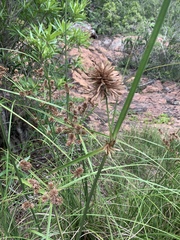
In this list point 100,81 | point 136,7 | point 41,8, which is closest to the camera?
point 100,81

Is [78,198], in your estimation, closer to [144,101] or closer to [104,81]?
[104,81]

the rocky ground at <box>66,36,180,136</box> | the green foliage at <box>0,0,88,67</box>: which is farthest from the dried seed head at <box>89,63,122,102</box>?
the rocky ground at <box>66,36,180,136</box>

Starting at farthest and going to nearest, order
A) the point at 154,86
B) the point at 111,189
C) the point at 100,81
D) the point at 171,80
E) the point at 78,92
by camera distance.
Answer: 1. the point at 171,80
2. the point at 154,86
3. the point at 78,92
4. the point at 111,189
5. the point at 100,81

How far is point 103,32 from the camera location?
6.62 meters

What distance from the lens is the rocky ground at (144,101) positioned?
124 inches

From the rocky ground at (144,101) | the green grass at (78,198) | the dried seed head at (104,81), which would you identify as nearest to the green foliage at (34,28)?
the green grass at (78,198)

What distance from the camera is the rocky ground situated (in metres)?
3.15

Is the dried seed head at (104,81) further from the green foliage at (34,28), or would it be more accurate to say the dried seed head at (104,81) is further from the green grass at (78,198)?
the green foliage at (34,28)

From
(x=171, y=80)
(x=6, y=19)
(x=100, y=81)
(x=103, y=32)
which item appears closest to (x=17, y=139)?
(x=6, y=19)

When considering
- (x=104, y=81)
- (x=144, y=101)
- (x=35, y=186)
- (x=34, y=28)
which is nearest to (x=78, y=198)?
(x=35, y=186)

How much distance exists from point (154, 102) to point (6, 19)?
→ 2.89 metres

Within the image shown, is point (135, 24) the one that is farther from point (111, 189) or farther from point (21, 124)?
point (111, 189)

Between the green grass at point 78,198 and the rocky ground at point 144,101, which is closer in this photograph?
the green grass at point 78,198

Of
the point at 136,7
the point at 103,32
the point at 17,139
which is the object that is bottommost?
the point at 17,139
